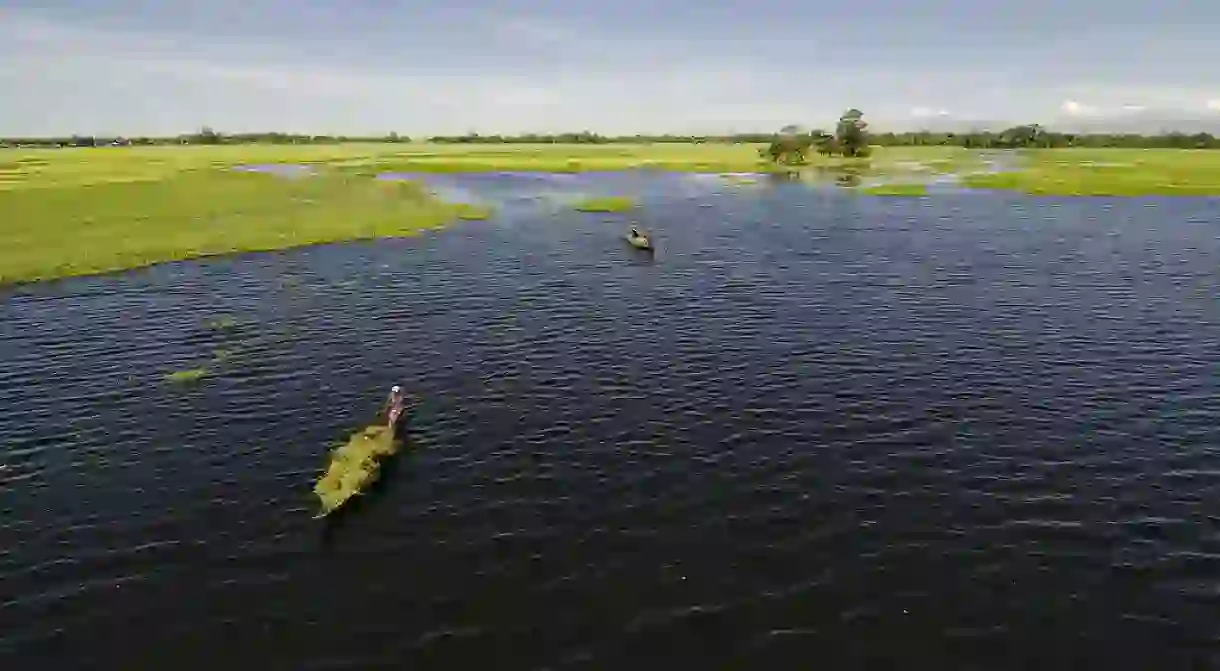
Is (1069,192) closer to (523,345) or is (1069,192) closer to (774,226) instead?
(774,226)

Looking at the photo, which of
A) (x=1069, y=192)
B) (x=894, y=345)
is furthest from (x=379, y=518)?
(x=1069, y=192)

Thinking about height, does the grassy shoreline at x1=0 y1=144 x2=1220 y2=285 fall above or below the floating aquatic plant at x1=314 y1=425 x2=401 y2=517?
above

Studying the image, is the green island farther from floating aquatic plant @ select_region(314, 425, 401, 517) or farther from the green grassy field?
floating aquatic plant @ select_region(314, 425, 401, 517)

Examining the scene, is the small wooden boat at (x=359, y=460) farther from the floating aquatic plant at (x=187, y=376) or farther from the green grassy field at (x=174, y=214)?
the green grassy field at (x=174, y=214)

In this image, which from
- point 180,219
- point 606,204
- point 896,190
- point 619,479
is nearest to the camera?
point 619,479

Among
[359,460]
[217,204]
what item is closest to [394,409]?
[359,460]

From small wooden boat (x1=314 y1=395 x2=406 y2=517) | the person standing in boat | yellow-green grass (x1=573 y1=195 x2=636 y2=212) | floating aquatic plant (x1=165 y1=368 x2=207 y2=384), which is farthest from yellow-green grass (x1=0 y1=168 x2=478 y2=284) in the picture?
small wooden boat (x1=314 y1=395 x2=406 y2=517)

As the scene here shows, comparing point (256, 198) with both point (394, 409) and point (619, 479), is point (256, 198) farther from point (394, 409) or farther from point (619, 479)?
point (619, 479)

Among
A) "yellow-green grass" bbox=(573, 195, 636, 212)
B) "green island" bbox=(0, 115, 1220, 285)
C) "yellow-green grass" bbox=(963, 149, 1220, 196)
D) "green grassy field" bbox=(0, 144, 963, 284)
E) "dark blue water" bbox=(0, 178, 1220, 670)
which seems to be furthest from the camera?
"yellow-green grass" bbox=(963, 149, 1220, 196)
